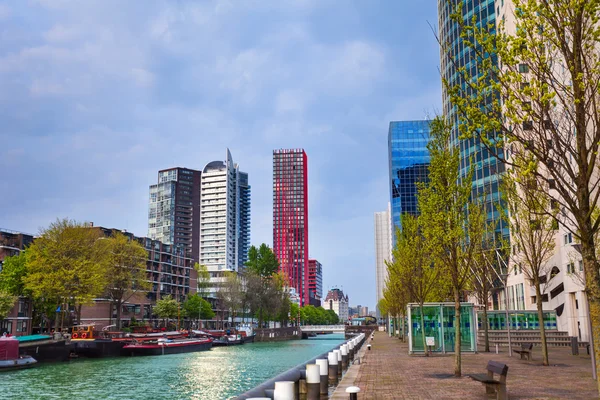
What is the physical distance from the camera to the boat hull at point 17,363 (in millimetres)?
50469

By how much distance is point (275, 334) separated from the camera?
141250mm

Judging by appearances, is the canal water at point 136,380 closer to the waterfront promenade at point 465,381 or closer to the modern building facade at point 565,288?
the waterfront promenade at point 465,381

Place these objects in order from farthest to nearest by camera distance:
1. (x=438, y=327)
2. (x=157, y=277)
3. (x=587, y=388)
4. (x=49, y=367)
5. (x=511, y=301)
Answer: (x=157, y=277)
(x=511, y=301)
(x=49, y=367)
(x=438, y=327)
(x=587, y=388)

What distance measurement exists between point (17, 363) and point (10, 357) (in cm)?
103

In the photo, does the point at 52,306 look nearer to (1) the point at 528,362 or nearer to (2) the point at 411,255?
(2) the point at 411,255

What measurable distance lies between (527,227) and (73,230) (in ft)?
197

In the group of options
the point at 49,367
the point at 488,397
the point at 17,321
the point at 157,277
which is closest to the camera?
the point at 488,397

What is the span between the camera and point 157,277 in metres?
134

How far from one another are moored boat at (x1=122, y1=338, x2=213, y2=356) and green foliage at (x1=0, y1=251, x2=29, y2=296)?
1740cm

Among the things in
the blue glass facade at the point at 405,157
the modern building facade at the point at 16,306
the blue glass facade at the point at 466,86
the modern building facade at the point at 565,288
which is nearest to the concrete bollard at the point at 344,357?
the modern building facade at the point at 565,288

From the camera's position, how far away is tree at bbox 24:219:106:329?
69.8m

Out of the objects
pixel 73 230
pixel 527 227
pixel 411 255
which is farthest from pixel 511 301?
pixel 73 230

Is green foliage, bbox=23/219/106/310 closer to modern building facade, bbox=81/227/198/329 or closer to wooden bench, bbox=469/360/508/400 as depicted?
modern building facade, bbox=81/227/198/329

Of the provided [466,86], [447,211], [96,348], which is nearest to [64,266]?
[96,348]
